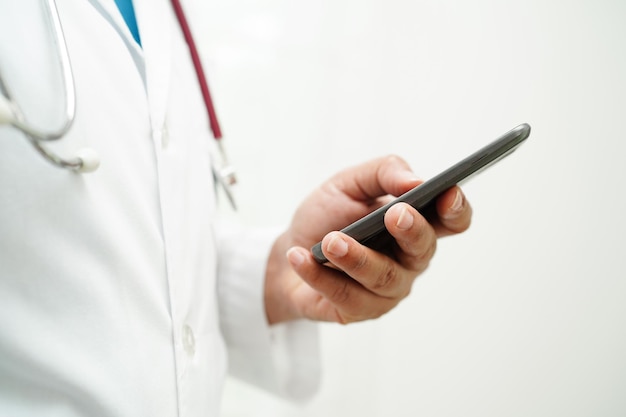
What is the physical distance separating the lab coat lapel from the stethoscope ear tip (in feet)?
0.39

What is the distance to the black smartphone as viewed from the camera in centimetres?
27

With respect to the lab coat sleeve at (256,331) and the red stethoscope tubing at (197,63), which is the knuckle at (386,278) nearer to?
the lab coat sleeve at (256,331)

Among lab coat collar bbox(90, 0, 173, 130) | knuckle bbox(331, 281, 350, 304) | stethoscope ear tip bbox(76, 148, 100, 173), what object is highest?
lab coat collar bbox(90, 0, 173, 130)

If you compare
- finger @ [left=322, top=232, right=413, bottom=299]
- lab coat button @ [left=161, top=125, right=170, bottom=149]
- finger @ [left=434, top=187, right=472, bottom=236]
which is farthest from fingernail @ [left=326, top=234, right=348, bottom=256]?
lab coat button @ [left=161, top=125, right=170, bottom=149]

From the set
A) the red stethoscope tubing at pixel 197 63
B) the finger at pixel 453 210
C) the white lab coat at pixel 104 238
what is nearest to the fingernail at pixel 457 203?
the finger at pixel 453 210

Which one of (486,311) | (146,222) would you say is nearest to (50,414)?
(146,222)

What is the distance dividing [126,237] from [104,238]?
0.02m

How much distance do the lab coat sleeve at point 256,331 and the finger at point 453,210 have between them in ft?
1.02

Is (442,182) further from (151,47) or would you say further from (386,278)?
(151,47)

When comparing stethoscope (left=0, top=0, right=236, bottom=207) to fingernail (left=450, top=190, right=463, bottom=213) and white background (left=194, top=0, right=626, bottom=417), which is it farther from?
white background (left=194, top=0, right=626, bottom=417)

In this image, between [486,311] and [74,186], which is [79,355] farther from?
[486,311]

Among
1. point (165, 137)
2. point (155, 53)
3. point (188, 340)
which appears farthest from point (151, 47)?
point (188, 340)

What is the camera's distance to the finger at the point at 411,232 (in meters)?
0.30

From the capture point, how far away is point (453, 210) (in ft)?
1.13
